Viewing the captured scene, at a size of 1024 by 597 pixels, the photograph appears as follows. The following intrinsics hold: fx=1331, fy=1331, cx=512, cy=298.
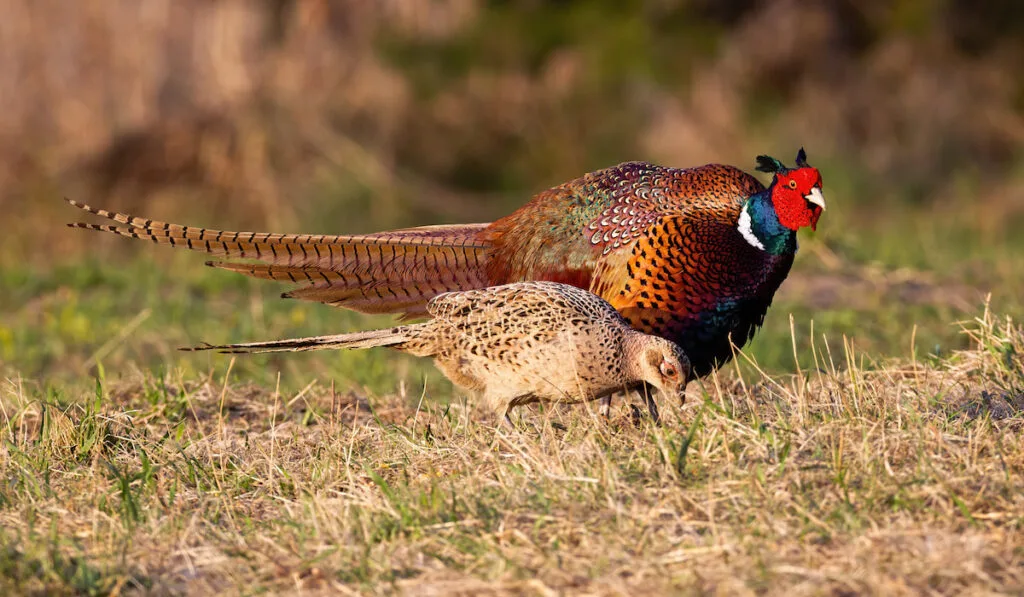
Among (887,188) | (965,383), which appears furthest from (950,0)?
(965,383)

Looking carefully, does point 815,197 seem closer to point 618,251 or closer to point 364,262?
point 618,251

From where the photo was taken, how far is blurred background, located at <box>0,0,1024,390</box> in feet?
32.5

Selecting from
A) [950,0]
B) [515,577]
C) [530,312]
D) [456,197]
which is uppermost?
[950,0]

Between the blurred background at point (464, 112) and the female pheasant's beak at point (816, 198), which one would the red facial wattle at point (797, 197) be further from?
the blurred background at point (464, 112)

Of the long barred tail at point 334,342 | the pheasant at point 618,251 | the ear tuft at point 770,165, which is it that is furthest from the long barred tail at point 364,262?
the ear tuft at point 770,165

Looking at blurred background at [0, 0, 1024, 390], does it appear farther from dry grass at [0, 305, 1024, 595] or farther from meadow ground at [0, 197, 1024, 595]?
dry grass at [0, 305, 1024, 595]

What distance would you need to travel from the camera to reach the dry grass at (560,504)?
2725mm

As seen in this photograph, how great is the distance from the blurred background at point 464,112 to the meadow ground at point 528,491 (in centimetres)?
364

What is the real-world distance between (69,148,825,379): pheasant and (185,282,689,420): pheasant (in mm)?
283

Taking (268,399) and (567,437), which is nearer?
(567,437)

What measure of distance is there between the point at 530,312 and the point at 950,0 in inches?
366

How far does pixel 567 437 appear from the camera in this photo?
11.7 feet

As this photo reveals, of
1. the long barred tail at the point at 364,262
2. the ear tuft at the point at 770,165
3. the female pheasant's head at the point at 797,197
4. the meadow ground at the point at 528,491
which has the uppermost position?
the ear tuft at the point at 770,165

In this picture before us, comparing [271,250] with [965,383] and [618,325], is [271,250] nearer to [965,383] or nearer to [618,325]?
[618,325]
